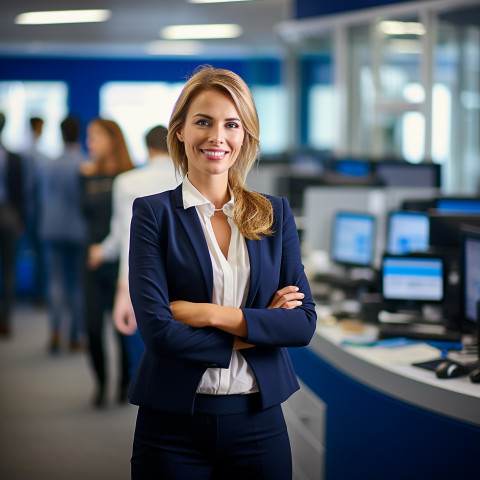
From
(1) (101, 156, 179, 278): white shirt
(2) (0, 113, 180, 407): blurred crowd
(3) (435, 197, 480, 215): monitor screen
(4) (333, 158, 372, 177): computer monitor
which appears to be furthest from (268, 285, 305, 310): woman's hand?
(4) (333, 158, 372, 177): computer monitor

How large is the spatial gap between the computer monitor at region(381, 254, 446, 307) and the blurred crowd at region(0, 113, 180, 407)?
1086 mm

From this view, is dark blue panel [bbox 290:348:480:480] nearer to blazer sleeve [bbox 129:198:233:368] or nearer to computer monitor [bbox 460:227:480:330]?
computer monitor [bbox 460:227:480:330]

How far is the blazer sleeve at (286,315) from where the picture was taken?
159cm

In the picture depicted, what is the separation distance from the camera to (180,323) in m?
1.59

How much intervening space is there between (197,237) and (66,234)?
4.27m

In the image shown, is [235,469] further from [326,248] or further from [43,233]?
[43,233]

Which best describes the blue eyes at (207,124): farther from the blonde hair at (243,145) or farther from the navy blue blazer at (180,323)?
the navy blue blazer at (180,323)

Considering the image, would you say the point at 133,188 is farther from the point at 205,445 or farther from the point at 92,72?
the point at 92,72

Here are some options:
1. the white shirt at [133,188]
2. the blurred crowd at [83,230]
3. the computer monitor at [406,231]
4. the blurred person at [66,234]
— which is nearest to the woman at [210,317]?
the blurred crowd at [83,230]

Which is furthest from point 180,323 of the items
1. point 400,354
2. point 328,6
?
point 328,6

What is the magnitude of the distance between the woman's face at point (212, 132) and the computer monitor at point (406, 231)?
2.57 meters

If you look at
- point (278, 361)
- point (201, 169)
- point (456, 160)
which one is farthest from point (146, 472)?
point (456, 160)

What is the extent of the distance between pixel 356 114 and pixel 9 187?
4.02m

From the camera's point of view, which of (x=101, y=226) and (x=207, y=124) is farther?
(x=101, y=226)
